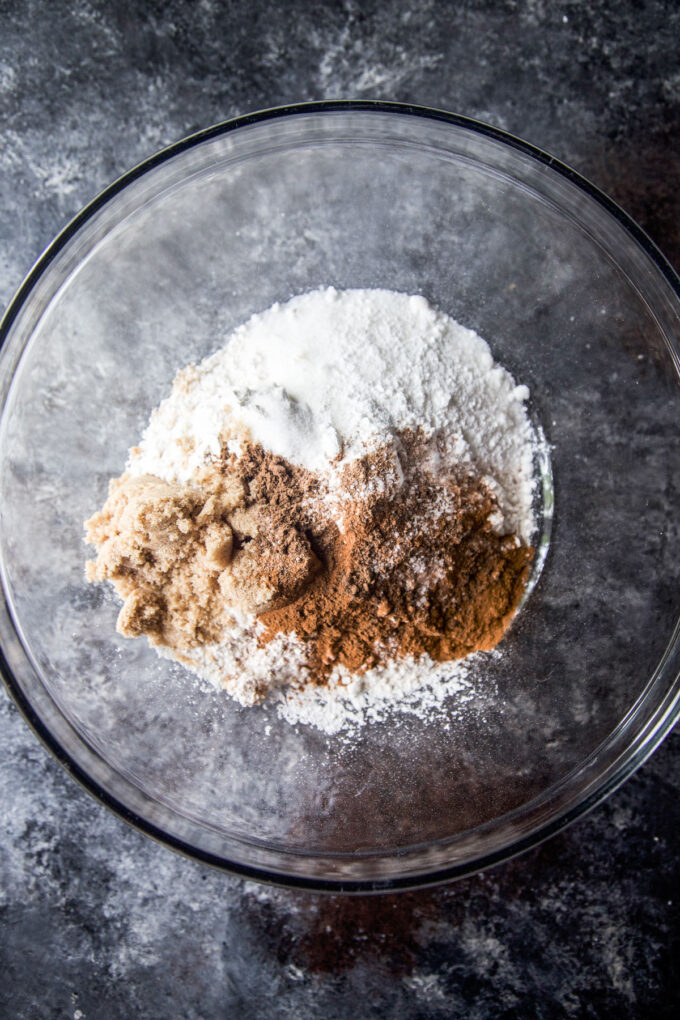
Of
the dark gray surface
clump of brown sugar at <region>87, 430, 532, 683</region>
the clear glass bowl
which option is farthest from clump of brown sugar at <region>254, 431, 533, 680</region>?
the dark gray surface

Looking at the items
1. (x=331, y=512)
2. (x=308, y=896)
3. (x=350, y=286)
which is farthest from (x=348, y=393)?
(x=308, y=896)

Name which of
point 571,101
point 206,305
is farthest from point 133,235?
point 571,101

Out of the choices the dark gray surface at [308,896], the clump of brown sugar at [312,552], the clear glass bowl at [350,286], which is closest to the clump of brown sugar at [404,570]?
the clump of brown sugar at [312,552]

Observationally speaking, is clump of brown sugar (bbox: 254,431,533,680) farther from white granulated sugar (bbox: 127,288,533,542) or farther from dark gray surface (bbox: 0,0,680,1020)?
dark gray surface (bbox: 0,0,680,1020)

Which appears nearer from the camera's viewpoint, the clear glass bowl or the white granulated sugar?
the white granulated sugar

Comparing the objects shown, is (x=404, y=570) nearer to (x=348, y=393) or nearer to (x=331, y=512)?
(x=331, y=512)

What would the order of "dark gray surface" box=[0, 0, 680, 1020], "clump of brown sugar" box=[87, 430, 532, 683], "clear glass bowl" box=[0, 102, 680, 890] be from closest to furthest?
"clump of brown sugar" box=[87, 430, 532, 683]
"clear glass bowl" box=[0, 102, 680, 890]
"dark gray surface" box=[0, 0, 680, 1020]

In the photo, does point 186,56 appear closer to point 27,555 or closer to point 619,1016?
point 27,555
